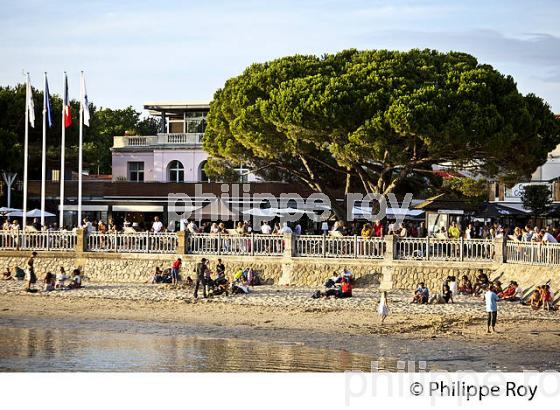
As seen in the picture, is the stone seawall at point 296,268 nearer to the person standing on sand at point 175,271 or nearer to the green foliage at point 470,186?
the person standing on sand at point 175,271

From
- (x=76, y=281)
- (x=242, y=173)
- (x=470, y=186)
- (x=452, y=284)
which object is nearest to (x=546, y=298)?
(x=452, y=284)

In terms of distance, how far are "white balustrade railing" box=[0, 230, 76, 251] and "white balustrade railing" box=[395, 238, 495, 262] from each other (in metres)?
13.2

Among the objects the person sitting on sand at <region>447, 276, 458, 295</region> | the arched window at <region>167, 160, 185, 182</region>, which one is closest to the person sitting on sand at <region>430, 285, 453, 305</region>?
the person sitting on sand at <region>447, 276, 458, 295</region>

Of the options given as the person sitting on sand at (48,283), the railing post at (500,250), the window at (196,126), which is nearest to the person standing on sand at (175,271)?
the person sitting on sand at (48,283)

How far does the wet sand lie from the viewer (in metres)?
28.8

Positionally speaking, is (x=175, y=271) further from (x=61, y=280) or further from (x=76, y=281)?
(x=61, y=280)

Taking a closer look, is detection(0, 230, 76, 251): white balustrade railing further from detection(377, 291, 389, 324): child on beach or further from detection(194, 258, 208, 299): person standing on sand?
detection(377, 291, 389, 324): child on beach

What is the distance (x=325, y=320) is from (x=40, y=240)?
14.7m

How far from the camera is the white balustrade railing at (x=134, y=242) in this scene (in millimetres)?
42031
